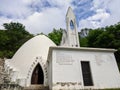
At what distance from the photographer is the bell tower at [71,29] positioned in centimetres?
1205

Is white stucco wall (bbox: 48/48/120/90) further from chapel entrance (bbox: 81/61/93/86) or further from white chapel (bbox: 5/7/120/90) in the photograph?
chapel entrance (bbox: 81/61/93/86)

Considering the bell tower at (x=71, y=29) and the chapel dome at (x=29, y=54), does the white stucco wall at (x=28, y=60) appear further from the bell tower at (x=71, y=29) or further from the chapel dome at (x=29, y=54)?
the bell tower at (x=71, y=29)

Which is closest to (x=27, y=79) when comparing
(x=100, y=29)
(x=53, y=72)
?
(x=53, y=72)

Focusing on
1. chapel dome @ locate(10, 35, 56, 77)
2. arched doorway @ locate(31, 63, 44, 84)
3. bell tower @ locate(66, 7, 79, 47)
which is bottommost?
arched doorway @ locate(31, 63, 44, 84)

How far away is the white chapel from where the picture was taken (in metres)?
7.89

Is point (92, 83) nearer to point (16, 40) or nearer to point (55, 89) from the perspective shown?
point (55, 89)

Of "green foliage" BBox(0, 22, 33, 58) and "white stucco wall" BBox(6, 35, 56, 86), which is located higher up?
"green foliage" BBox(0, 22, 33, 58)

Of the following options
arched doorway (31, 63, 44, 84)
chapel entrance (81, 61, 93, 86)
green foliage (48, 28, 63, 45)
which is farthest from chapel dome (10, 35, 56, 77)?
green foliage (48, 28, 63, 45)

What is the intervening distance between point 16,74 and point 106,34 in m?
14.6

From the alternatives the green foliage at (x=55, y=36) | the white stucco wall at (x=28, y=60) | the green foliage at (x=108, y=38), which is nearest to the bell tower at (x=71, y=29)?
the white stucco wall at (x=28, y=60)

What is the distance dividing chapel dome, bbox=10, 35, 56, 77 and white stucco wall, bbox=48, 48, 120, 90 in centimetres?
329

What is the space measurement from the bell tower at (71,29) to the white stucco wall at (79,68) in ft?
10.5

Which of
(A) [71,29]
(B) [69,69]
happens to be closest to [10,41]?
(A) [71,29]

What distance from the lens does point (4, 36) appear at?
22.3 m
